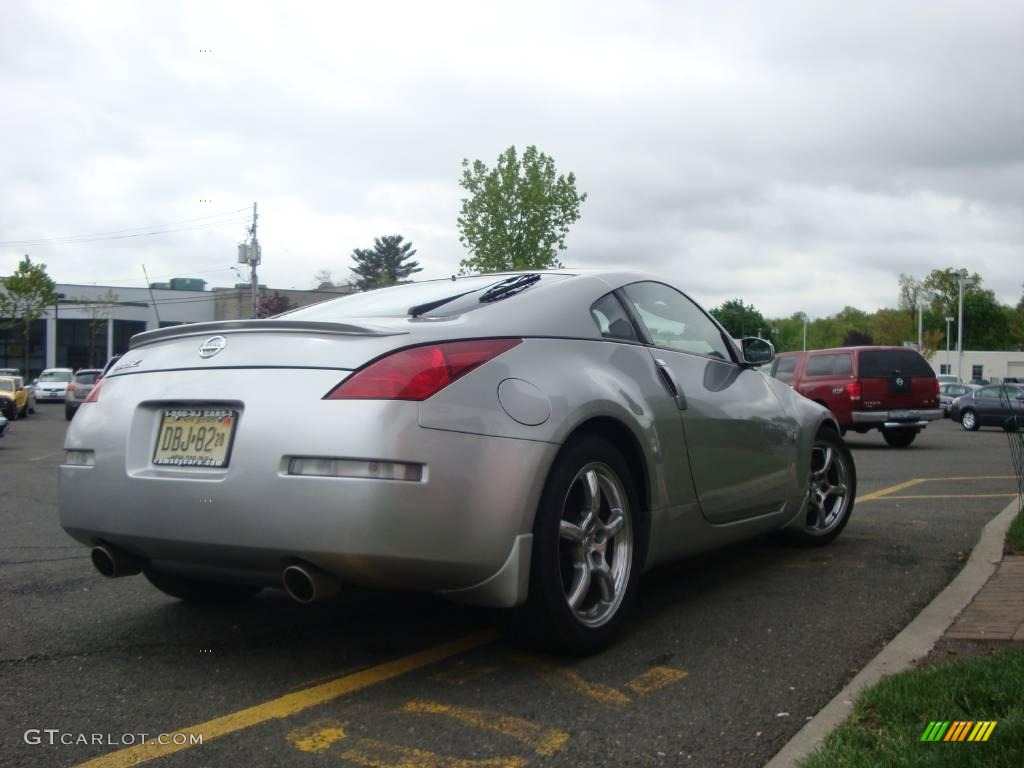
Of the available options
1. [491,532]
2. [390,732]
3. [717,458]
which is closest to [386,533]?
[491,532]

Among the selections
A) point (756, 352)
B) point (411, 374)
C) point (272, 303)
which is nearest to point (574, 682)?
point (411, 374)

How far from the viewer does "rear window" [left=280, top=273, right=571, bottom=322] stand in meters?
4.11

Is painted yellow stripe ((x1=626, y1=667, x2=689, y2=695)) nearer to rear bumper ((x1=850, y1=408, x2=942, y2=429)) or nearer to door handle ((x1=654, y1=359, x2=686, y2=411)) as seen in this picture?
door handle ((x1=654, y1=359, x2=686, y2=411))

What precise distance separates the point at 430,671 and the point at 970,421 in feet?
90.7

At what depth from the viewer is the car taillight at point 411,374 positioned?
11.1ft

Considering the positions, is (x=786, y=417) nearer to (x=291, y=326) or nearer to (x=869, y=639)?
(x=869, y=639)

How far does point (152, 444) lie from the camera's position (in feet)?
12.3

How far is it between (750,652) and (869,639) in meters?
0.53

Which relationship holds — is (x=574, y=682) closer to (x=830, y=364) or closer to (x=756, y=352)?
(x=756, y=352)

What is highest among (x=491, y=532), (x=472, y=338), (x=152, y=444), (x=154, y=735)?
(x=472, y=338)

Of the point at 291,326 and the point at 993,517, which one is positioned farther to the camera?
the point at 993,517

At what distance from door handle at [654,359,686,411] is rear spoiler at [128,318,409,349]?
4.59ft

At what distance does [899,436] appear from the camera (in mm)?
19672

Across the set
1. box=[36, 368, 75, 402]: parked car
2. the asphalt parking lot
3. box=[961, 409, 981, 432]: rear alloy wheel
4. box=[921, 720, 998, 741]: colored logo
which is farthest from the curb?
box=[36, 368, 75, 402]: parked car
